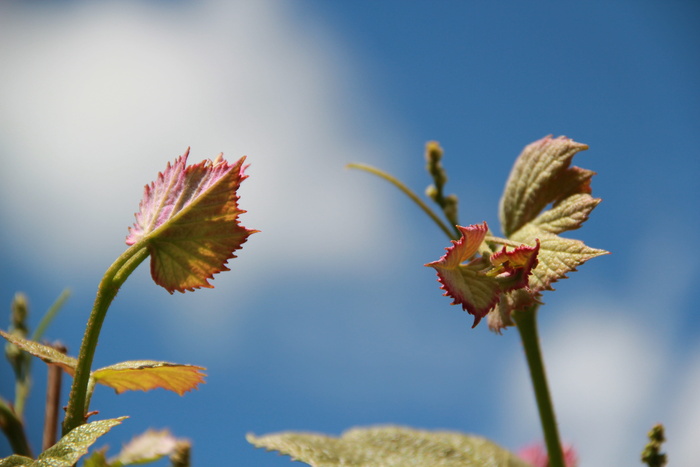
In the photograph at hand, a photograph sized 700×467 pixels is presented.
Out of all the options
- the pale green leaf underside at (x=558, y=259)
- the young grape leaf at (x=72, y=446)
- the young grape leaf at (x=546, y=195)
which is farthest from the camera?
the young grape leaf at (x=546, y=195)

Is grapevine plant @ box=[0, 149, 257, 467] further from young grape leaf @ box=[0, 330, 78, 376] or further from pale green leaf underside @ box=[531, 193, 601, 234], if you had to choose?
pale green leaf underside @ box=[531, 193, 601, 234]

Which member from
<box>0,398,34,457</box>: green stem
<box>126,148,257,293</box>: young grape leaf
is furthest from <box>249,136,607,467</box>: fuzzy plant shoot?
<box>0,398,34,457</box>: green stem

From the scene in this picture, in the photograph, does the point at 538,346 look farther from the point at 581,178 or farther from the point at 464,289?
the point at 464,289

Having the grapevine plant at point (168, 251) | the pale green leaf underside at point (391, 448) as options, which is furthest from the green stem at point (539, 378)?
the grapevine plant at point (168, 251)

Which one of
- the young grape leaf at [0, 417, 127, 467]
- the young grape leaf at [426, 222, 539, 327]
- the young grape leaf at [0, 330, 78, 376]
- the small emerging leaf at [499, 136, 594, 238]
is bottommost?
the young grape leaf at [0, 417, 127, 467]

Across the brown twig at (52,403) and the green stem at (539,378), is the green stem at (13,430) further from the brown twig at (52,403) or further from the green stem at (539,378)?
the green stem at (539,378)

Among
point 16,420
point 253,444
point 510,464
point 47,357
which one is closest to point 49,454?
point 47,357
